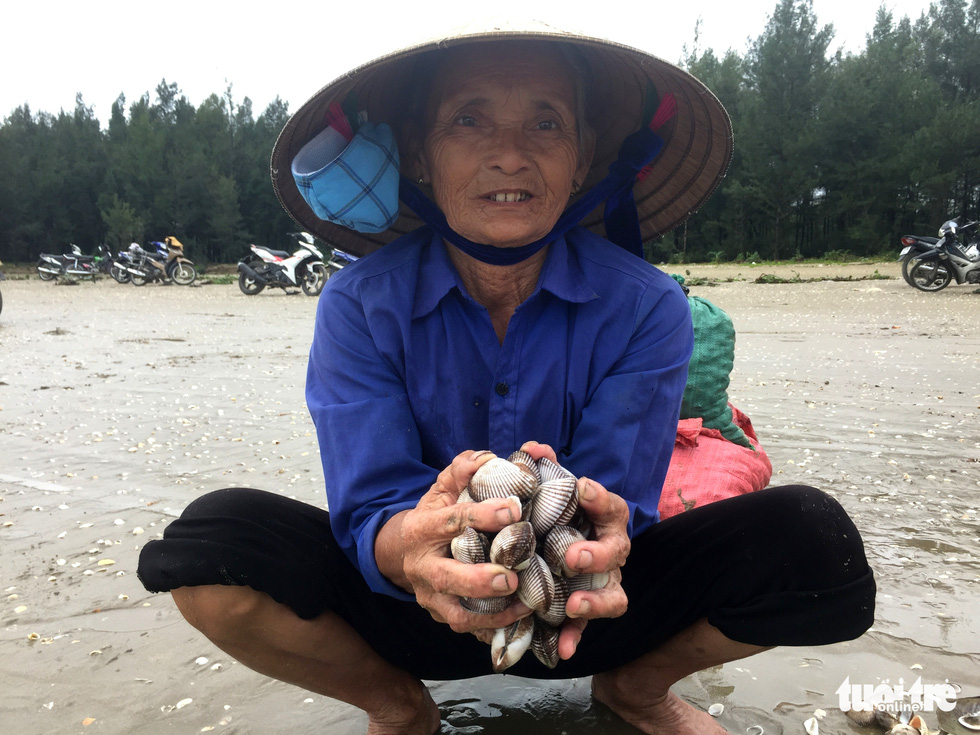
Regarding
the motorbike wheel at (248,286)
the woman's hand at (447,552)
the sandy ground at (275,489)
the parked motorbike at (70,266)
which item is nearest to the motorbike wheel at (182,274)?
the parked motorbike at (70,266)

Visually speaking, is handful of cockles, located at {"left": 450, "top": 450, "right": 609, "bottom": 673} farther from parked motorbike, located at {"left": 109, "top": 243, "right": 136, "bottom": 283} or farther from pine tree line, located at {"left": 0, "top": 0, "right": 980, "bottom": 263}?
parked motorbike, located at {"left": 109, "top": 243, "right": 136, "bottom": 283}

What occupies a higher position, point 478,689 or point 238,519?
point 238,519

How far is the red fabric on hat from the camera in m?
2.08

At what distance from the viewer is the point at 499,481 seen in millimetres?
1229

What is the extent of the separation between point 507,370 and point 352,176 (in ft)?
1.88

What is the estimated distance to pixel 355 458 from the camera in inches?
57.8

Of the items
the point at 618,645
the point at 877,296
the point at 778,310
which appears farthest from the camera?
the point at 877,296

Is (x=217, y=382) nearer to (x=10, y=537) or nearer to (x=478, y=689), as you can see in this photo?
(x=10, y=537)

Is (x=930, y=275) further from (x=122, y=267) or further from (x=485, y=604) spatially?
(x=122, y=267)

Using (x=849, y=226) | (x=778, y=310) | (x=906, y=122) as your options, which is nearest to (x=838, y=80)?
(x=906, y=122)

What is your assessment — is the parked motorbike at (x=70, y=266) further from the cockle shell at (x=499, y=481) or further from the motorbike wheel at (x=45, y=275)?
the cockle shell at (x=499, y=481)

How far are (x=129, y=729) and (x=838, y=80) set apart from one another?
35.0 meters

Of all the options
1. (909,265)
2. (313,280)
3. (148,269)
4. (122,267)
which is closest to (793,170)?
(909,265)

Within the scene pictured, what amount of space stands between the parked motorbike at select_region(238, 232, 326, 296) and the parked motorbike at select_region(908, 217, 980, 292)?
37.4ft
